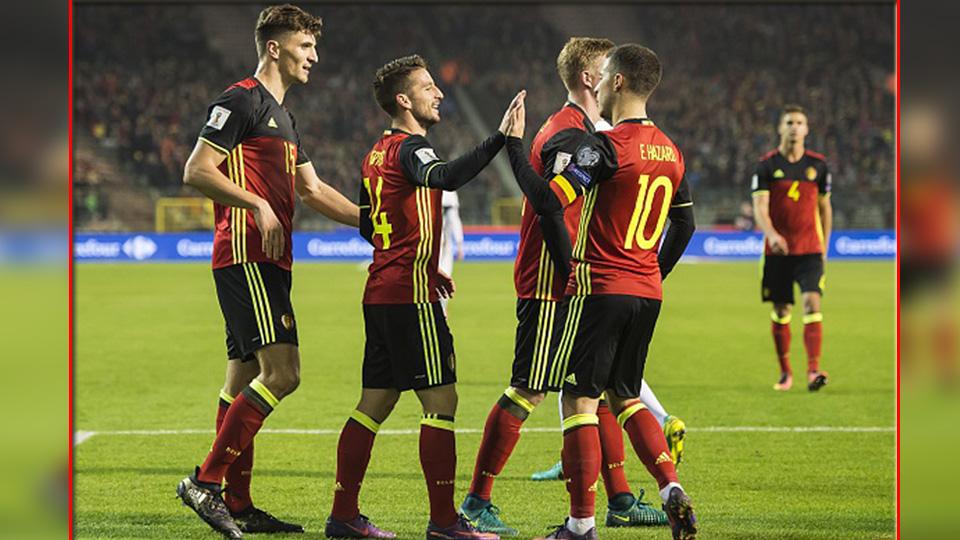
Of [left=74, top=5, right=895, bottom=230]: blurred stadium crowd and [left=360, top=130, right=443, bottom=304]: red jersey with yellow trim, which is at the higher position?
[left=74, top=5, right=895, bottom=230]: blurred stadium crowd

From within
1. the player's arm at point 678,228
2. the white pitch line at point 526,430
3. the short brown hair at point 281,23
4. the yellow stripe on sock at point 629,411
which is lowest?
the white pitch line at point 526,430

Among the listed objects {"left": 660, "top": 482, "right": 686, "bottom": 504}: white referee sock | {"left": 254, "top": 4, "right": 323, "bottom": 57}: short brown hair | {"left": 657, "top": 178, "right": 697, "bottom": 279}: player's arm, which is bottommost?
{"left": 660, "top": 482, "right": 686, "bottom": 504}: white referee sock

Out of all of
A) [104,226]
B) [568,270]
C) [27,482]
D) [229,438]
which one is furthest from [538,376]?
[104,226]

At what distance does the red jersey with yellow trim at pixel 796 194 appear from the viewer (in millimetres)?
11594

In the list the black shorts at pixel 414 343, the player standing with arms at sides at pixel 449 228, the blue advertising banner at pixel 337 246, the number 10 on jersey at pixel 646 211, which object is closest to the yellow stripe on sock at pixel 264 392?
the black shorts at pixel 414 343

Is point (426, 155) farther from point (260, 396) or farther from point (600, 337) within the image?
point (260, 396)

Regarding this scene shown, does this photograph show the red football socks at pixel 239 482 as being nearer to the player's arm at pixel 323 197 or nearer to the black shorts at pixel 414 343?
the black shorts at pixel 414 343

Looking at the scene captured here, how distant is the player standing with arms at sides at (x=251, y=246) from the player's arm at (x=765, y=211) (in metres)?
6.51

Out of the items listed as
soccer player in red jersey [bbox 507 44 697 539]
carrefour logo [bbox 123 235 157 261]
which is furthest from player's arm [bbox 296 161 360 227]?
carrefour logo [bbox 123 235 157 261]

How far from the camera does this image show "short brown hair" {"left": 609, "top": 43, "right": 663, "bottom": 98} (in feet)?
16.5

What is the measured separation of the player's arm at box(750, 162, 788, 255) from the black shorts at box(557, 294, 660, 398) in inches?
254

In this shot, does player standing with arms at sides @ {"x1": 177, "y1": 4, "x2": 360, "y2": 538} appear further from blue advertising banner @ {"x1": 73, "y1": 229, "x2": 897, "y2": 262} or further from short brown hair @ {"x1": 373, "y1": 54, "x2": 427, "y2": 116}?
blue advertising banner @ {"x1": 73, "y1": 229, "x2": 897, "y2": 262}

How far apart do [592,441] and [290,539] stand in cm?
144

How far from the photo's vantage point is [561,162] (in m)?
4.96
